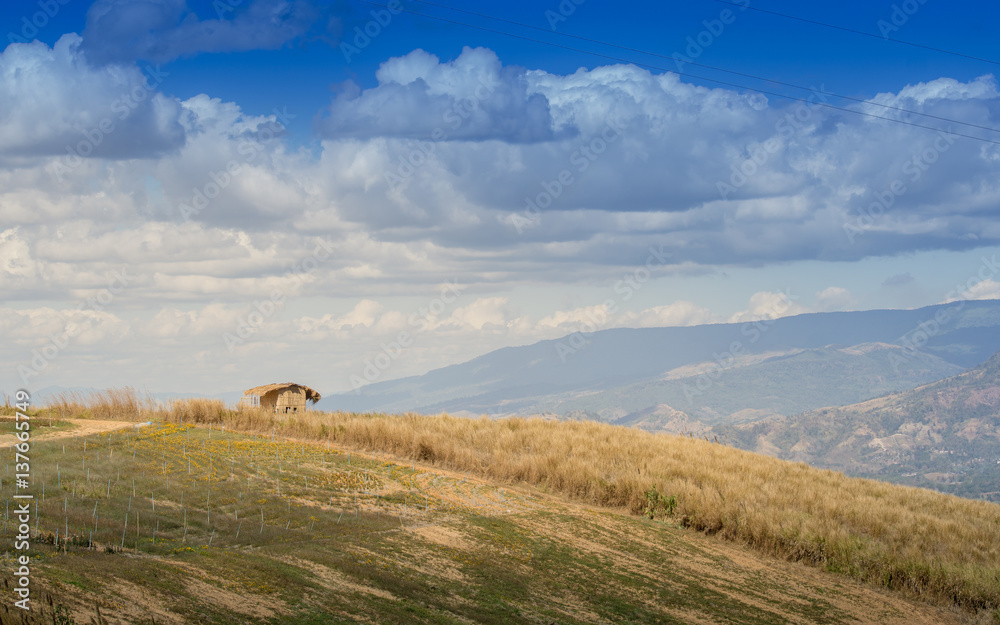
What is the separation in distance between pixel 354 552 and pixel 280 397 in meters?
14.8

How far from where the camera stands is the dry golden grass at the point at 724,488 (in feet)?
45.7

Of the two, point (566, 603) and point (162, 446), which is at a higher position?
point (162, 446)

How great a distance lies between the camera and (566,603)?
9234mm

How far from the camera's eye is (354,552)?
368 inches

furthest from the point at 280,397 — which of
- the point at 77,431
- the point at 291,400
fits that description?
the point at 77,431

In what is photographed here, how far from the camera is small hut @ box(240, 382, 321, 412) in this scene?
73.9ft

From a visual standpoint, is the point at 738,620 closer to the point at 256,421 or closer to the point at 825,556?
the point at 825,556

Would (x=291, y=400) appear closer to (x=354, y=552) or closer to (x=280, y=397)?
(x=280, y=397)

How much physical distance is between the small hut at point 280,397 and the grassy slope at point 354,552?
628cm

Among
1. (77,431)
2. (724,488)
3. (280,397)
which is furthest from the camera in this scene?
(280,397)

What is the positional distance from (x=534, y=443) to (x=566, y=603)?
1102 cm

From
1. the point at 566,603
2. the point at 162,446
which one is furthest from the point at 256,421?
the point at 566,603

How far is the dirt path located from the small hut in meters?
5.05

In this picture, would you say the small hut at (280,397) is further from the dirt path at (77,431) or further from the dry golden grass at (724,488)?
the dirt path at (77,431)
